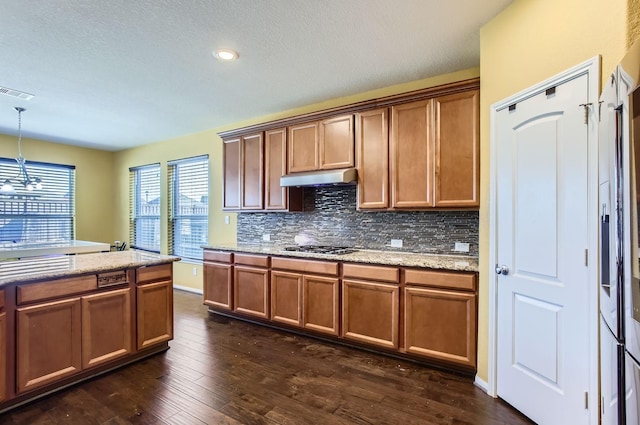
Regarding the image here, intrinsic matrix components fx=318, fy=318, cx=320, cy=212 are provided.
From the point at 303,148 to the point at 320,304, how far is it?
1726 millimetres

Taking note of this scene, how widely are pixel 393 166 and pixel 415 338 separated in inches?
61.0

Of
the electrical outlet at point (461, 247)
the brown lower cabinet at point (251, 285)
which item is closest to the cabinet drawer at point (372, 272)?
the electrical outlet at point (461, 247)

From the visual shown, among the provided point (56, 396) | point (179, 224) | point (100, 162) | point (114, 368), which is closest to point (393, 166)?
point (114, 368)

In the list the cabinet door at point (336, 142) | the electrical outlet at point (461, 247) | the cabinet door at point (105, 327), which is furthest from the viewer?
the cabinet door at point (336, 142)

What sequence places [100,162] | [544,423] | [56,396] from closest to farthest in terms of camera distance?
[544,423] → [56,396] → [100,162]

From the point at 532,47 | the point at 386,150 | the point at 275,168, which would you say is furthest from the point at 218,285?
the point at 532,47

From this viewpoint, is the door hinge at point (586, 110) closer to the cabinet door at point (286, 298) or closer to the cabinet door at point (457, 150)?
the cabinet door at point (457, 150)

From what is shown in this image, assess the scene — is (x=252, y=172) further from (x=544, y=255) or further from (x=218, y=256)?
(x=544, y=255)

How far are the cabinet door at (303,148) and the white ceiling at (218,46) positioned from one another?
406mm

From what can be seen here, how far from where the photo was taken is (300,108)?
161 inches

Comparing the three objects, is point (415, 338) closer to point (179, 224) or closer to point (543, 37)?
point (543, 37)

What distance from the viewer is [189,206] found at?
5359mm

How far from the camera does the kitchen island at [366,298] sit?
252cm

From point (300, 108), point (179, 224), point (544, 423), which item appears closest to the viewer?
point (544, 423)
